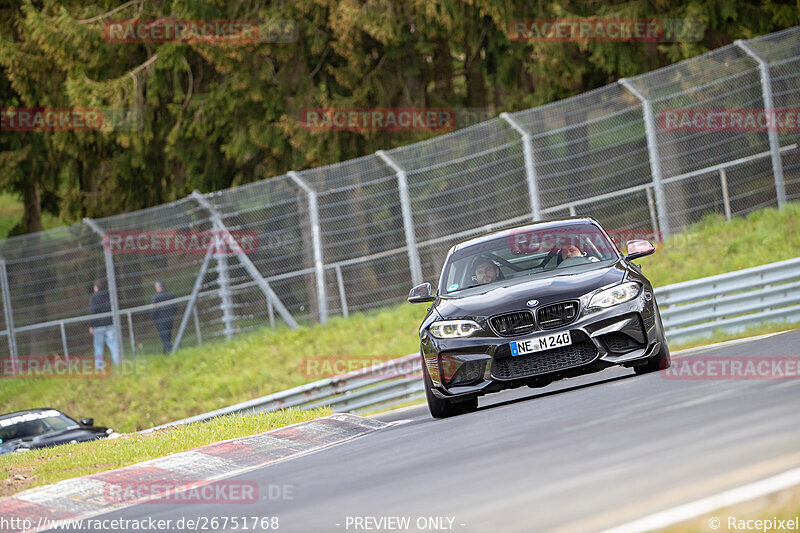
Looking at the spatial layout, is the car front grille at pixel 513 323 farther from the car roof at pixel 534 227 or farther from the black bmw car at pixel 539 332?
the car roof at pixel 534 227

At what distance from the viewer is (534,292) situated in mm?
10156

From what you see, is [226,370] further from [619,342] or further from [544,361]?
[619,342]

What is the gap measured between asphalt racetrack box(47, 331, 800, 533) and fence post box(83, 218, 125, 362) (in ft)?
42.1

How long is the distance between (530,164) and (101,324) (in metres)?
8.43

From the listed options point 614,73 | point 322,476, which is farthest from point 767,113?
point 322,476

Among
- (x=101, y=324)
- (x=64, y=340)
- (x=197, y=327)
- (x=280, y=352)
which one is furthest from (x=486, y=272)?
(x=64, y=340)

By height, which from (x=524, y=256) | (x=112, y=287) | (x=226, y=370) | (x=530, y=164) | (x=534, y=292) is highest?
(x=530, y=164)

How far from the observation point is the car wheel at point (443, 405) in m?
10.6

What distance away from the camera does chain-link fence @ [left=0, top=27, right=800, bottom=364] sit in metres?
19.2

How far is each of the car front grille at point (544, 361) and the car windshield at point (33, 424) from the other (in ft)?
29.1

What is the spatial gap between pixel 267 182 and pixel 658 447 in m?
14.8

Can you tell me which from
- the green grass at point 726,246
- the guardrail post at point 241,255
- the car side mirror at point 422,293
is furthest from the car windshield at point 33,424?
the green grass at point 726,246

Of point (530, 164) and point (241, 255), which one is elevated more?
point (530, 164)

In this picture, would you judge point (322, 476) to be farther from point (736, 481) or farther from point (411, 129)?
point (411, 129)
